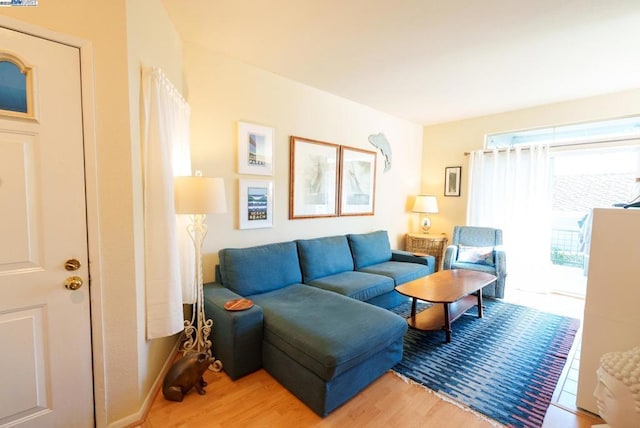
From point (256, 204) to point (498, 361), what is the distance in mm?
2635


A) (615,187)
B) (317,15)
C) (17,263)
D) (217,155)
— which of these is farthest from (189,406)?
(615,187)

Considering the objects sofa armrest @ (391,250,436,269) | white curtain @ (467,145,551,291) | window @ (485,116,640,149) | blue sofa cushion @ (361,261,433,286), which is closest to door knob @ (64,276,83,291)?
blue sofa cushion @ (361,261,433,286)

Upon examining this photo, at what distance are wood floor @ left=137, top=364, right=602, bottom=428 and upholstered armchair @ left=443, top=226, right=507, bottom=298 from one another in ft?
6.96

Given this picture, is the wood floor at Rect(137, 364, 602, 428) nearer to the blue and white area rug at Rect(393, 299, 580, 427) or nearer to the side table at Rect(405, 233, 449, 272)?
the blue and white area rug at Rect(393, 299, 580, 427)

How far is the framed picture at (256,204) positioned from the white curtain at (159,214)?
105 cm

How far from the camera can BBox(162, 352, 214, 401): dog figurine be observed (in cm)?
180

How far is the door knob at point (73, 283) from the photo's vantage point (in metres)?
1.42

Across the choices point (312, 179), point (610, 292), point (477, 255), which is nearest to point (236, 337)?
point (312, 179)

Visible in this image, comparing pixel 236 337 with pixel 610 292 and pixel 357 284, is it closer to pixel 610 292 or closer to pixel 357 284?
pixel 357 284

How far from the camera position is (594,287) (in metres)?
1.76

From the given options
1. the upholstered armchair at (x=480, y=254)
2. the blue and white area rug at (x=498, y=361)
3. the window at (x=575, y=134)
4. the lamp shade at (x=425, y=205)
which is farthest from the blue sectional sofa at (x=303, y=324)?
the window at (x=575, y=134)

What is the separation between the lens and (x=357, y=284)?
2943 mm

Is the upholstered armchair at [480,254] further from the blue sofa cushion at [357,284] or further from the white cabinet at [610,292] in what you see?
the white cabinet at [610,292]

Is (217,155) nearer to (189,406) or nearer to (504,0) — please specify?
(189,406)
